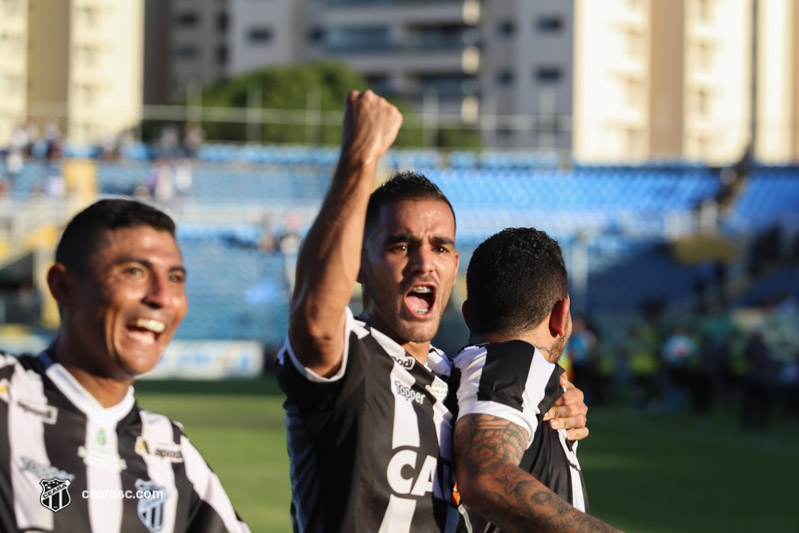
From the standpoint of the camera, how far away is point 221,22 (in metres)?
89.6

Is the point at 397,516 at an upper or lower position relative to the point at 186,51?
lower

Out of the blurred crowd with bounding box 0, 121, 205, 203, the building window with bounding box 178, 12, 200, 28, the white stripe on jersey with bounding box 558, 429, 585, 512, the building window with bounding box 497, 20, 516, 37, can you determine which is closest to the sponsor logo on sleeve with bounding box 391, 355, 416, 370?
the white stripe on jersey with bounding box 558, 429, 585, 512

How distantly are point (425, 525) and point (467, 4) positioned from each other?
2776 inches

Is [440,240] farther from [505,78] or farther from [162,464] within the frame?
[505,78]

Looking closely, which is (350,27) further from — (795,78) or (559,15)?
(795,78)

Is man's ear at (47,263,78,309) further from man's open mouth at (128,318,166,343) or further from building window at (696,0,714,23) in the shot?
building window at (696,0,714,23)

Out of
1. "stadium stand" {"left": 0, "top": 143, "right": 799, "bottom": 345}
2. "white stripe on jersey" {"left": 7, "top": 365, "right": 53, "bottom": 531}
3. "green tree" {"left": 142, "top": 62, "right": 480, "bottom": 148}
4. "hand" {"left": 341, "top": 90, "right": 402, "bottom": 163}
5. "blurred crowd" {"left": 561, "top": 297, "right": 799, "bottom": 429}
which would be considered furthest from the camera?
"green tree" {"left": 142, "top": 62, "right": 480, "bottom": 148}

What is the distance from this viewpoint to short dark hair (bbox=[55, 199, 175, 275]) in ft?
10.8

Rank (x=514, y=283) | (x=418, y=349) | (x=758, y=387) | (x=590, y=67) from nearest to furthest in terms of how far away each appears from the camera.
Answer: (x=514, y=283) → (x=418, y=349) → (x=758, y=387) → (x=590, y=67)

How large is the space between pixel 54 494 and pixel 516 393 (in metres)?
1.26

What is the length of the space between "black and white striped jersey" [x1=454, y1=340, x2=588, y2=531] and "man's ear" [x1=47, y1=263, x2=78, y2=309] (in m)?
1.11

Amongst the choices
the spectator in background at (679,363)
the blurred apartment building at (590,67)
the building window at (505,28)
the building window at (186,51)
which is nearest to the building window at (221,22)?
the building window at (186,51)

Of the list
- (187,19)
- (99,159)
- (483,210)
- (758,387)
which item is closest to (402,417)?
(758,387)

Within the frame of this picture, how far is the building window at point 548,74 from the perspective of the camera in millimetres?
66950
